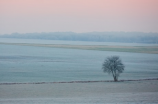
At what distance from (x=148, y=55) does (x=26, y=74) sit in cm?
984

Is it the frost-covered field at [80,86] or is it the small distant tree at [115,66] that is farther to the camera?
the small distant tree at [115,66]

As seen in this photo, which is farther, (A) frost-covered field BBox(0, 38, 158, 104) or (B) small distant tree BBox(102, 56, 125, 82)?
(B) small distant tree BBox(102, 56, 125, 82)

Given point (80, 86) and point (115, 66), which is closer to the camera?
point (80, 86)

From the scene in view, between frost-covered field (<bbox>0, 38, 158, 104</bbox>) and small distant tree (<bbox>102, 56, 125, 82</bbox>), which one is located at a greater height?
small distant tree (<bbox>102, 56, 125, 82</bbox>)

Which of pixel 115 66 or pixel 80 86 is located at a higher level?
pixel 115 66

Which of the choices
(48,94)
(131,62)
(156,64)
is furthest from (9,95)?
(131,62)

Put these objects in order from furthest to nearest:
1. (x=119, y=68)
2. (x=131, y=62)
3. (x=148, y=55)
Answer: (x=131, y=62) < (x=148, y=55) < (x=119, y=68)

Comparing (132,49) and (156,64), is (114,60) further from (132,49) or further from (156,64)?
(132,49)

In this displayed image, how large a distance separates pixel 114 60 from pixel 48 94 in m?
6.79

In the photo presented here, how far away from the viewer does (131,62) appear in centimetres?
2448

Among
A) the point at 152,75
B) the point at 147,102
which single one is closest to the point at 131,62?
the point at 152,75

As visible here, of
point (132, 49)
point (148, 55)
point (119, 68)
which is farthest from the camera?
point (132, 49)

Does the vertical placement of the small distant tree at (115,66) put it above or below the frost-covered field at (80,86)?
above

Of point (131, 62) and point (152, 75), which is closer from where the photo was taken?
point (152, 75)
